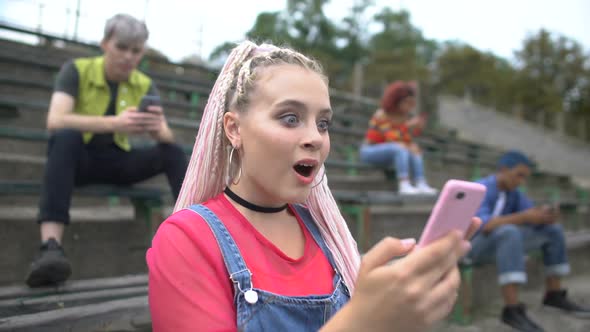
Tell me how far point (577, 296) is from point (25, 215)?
11.9 ft

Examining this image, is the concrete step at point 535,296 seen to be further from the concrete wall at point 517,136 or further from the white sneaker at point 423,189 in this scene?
the concrete wall at point 517,136

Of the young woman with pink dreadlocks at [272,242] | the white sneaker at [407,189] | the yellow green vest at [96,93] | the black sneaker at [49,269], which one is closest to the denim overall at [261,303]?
the young woman with pink dreadlocks at [272,242]

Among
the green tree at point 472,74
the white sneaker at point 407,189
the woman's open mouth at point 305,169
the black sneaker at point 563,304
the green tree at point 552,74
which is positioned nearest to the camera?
the woman's open mouth at point 305,169

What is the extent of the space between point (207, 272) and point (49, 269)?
3.43ft

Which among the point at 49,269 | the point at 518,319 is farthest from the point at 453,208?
the point at 518,319

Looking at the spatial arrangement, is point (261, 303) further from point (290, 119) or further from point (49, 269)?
point (49, 269)

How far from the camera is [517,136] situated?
43.2 ft

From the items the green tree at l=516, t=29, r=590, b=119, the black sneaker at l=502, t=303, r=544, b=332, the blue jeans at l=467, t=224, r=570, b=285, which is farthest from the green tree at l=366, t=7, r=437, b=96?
the black sneaker at l=502, t=303, r=544, b=332

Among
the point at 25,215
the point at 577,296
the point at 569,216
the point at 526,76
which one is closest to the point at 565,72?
the point at 526,76

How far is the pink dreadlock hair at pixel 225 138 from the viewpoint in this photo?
3.67ft

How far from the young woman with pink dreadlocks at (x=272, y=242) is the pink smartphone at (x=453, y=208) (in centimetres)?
2

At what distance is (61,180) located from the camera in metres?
2.00

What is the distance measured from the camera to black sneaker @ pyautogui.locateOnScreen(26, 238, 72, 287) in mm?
1671

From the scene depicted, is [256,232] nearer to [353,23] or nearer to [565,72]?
[565,72]
